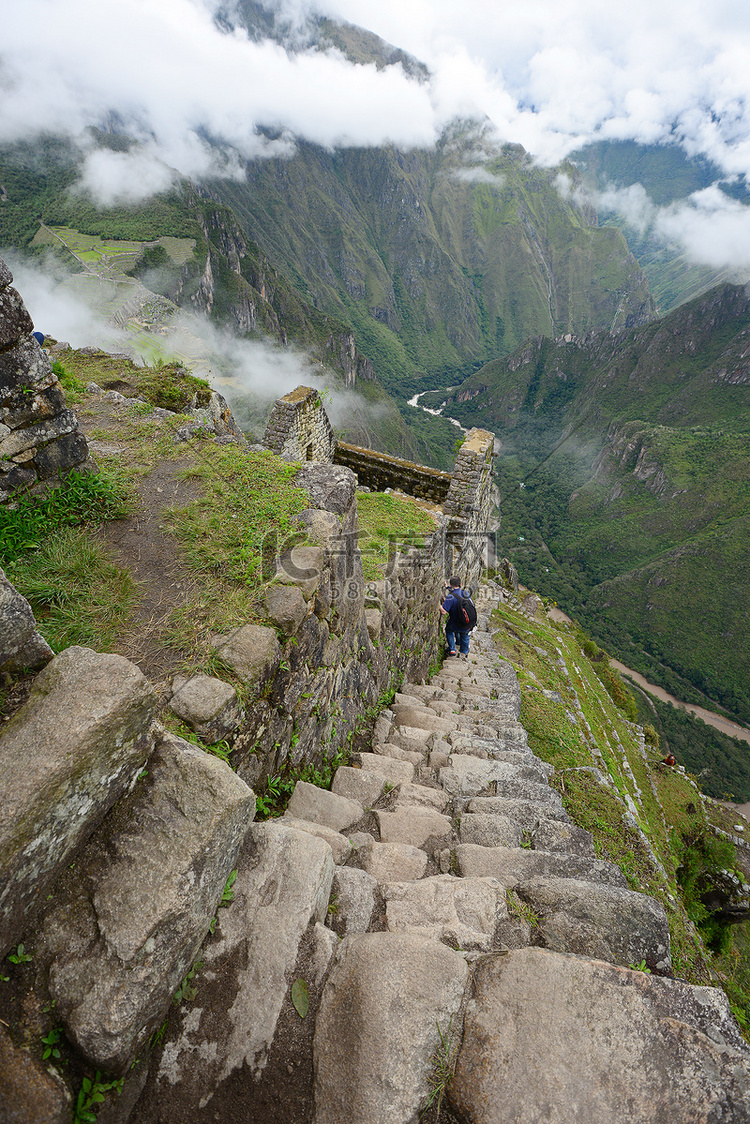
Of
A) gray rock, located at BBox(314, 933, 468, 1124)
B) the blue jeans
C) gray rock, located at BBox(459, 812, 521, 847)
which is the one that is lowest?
the blue jeans

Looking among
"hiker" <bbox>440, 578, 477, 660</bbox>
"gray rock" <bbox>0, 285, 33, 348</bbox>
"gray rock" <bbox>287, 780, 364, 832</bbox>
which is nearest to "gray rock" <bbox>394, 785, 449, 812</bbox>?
"gray rock" <bbox>287, 780, 364, 832</bbox>

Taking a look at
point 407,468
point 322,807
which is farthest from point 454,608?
point 322,807

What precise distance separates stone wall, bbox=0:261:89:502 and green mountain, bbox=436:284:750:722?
90669mm

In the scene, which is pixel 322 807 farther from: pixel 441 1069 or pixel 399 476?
pixel 399 476

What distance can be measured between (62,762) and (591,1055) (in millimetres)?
2497

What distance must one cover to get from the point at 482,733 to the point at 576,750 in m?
3.54

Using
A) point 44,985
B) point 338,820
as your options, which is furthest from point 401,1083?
point 338,820

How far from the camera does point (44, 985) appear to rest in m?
1.78

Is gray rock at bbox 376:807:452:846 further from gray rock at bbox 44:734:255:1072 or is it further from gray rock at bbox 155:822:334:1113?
gray rock at bbox 44:734:255:1072

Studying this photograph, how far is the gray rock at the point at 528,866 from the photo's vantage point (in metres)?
3.30

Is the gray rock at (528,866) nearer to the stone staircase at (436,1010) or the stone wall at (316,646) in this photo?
the stone staircase at (436,1010)

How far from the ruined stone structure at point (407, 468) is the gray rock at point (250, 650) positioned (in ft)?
30.3

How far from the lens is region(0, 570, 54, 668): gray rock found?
2279mm

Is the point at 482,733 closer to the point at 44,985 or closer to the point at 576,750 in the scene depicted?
the point at 576,750
